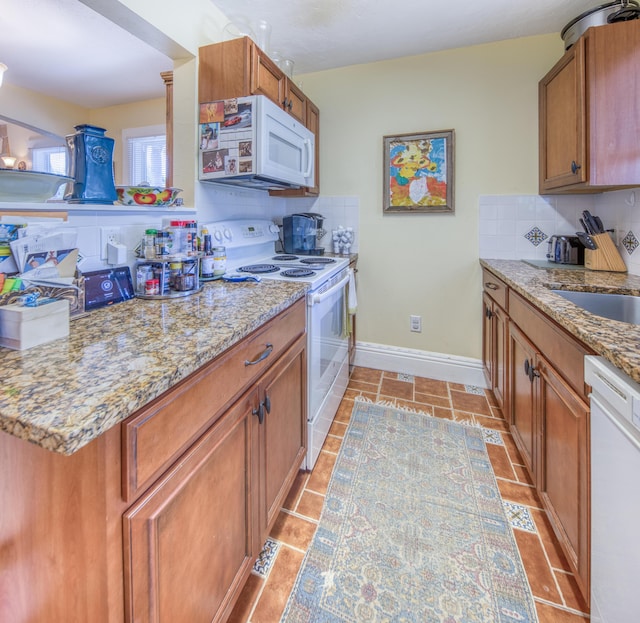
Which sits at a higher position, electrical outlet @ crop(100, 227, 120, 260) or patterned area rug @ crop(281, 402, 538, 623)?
electrical outlet @ crop(100, 227, 120, 260)

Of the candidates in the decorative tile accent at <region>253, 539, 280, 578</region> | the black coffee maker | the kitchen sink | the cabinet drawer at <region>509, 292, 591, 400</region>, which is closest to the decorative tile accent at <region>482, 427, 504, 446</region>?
the cabinet drawer at <region>509, 292, 591, 400</region>

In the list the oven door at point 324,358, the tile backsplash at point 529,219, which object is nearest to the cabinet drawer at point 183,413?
the oven door at point 324,358

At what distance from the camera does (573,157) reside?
5.71 feet

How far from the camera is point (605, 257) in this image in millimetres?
1865

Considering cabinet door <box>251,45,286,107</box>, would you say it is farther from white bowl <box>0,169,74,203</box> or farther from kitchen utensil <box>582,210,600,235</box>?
kitchen utensil <box>582,210,600,235</box>

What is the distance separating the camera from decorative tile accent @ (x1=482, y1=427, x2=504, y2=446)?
1.85 m

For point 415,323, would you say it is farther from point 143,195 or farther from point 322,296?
point 143,195

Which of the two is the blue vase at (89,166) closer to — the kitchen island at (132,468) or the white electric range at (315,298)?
the kitchen island at (132,468)

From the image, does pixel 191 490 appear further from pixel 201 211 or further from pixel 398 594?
pixel 201 211

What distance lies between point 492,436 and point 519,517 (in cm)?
58

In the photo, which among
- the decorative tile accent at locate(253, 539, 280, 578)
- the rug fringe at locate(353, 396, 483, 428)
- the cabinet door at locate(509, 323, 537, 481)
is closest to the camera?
the decorative tile accent at locate(253, 539, 280, 578)

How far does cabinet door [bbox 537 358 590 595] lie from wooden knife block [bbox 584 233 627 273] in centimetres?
104

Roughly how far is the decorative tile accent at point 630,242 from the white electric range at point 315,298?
59.8 inches

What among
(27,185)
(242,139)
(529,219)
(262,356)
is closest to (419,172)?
(529,219)
